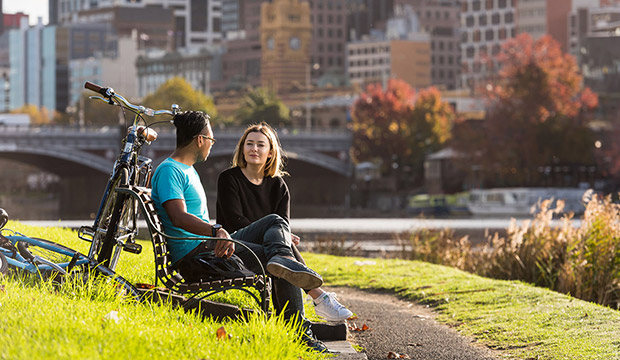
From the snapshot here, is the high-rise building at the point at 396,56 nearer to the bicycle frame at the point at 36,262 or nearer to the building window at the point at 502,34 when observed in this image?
the building window at the point at 502,34

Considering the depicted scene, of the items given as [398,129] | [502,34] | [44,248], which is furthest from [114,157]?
[502,34]

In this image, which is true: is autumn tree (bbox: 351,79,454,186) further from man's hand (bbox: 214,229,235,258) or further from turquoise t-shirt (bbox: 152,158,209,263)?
man's hand (bbox: 214,229,235,258)

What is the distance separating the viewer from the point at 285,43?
15588 cm

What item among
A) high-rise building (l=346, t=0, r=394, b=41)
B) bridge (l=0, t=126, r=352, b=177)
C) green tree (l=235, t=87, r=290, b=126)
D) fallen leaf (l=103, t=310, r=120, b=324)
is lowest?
bridge (l=0, t=126, r=352, b=177)

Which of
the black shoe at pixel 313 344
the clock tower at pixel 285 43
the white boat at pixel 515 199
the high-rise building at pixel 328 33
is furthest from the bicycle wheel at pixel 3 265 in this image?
the high-rise building at pixel 328 33

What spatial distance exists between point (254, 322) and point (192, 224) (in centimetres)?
82

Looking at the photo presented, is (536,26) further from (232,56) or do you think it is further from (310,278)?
(310,278)

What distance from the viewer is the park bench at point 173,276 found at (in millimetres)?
6312

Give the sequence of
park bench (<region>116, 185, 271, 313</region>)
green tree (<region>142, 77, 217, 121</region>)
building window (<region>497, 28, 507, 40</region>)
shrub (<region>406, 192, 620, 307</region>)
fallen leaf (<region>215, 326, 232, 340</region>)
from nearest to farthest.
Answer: fallen leaf (<region>215, 326, 232, 340</region>) < park bench (<region>116, 185, 271, 313</region>) < shrub (<region>406, 192, 620, 307</region>) < green tree (<region>142, 77, 217, 121</region>) < building window (<region>497, 28, 507, 40</region>)

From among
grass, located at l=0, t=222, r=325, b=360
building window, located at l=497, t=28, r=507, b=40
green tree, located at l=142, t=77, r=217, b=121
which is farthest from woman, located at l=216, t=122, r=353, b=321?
building window, located at l=497, t=28, r=507, b=40

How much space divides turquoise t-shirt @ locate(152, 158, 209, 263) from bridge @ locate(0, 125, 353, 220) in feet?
172

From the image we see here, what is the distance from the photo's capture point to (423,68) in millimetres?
142250

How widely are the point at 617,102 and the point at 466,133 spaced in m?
35.9

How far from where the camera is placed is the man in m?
6.20
